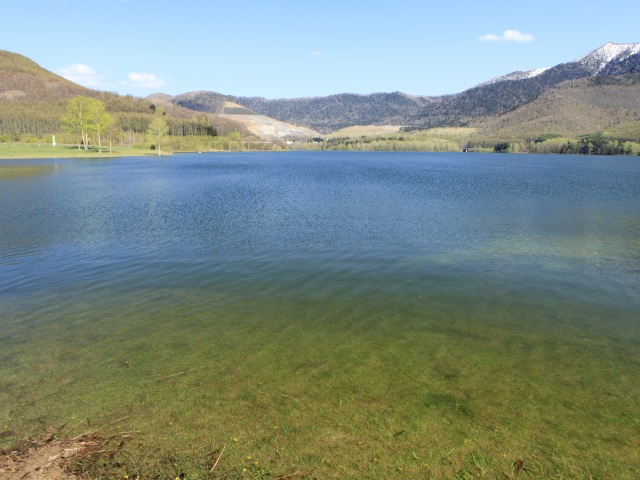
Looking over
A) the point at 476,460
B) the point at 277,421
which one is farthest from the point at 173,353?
the point at 476,460

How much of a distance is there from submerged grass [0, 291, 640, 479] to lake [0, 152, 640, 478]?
0.05 meters

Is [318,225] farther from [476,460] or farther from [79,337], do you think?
[476,460]

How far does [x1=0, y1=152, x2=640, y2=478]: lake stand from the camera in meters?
7.67

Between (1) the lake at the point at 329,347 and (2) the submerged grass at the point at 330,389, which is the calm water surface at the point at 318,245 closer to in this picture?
(1) the lake at the point at 329,347

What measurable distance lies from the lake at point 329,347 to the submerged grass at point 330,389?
0.05 meters

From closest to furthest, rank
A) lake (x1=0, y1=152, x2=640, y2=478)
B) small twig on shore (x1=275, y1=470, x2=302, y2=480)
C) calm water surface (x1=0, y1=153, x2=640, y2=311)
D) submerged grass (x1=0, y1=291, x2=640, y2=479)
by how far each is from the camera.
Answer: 1. small twig on shore (x1=275, y1=470, x2=302, y2=480)
2. submerged grass (x1=0, y1=291, x2=640, y2=479)
3. lake (x1=0, y1=152, x2=640, y2=478)
4. calm water surface (x1=0, y1=153, x2=640, y2=311)

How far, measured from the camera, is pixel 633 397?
375 inches

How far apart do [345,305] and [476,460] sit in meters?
8.12

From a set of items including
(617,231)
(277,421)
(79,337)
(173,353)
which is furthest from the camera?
(617,231)

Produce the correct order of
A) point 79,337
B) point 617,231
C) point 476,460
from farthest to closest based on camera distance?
point 617,231 → point 79,337 → point 476,460

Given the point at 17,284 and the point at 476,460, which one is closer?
the point at 476,460

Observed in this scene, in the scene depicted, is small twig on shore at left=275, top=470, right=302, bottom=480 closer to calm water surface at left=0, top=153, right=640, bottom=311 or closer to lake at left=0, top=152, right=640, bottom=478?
lake at left=0, top=152, right=640, bottom=478

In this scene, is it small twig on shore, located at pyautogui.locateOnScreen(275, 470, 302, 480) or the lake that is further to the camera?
the lake

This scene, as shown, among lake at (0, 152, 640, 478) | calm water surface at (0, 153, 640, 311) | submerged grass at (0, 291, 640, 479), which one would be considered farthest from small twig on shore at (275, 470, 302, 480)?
calm water surface at (0, 153, 640, 311)
